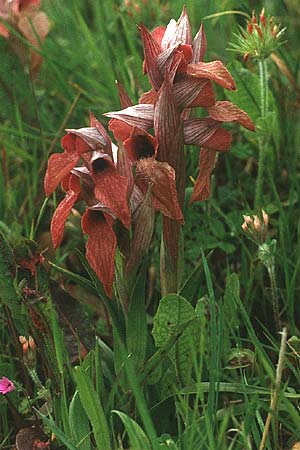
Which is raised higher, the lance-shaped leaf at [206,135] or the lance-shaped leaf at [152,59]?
the lance-shaped leaf at [152,59]

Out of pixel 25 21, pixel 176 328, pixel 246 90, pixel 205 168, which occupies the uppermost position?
pixel 25 21

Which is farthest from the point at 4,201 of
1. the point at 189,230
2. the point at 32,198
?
the point at 189,230

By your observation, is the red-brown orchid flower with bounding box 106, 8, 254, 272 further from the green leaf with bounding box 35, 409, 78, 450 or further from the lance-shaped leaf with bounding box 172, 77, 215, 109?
the green leaf with bounding box 35, 409, 78, 450

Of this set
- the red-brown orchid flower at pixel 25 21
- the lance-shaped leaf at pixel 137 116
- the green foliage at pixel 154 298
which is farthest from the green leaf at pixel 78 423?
the red-brown orchid flower at pixel 25 21

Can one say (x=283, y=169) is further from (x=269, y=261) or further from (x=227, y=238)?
(x=269, y=261)

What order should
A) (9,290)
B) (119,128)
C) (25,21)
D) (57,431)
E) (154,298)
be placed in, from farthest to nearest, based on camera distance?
(25,21) → (154,298) → (9,290) → (119,128) → (57,431)

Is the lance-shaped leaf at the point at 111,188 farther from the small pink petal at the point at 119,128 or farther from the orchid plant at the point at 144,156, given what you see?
the small pink petal at the point at 119,128

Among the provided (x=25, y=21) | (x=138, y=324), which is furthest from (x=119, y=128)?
(x=25, y=21)

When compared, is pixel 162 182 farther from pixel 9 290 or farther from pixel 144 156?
pixel 9 290
